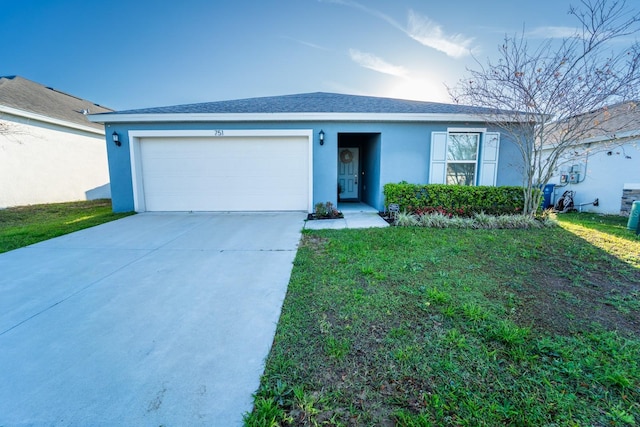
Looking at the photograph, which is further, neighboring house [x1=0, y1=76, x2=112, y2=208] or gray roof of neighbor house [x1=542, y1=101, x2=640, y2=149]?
neighboring house [x1=0, y1=76, x2=112, y2=208]

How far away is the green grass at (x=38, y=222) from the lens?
5159 millimetres

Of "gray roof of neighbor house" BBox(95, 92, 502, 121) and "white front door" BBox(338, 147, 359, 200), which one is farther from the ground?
"gray roof of neighbor house" BBox(95, 92, 502, 121)

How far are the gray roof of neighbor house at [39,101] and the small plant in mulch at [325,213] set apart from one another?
9.19 metres

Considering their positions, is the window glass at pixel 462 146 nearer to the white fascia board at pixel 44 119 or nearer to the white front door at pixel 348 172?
the white front door at pixel 348 172

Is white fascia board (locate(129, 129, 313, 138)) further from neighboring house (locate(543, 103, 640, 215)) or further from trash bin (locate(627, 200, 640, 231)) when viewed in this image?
trash bin (locate(627, 200, 640, 231))

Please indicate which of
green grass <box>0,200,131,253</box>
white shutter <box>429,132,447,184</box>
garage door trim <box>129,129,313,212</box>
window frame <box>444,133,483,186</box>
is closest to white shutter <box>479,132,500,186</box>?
window frame <box>444,133,483,186</box>

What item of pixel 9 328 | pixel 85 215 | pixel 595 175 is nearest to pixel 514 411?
pixel 9 328

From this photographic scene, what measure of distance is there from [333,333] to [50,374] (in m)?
2.09

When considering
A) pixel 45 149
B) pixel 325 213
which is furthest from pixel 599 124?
pixel 45 149

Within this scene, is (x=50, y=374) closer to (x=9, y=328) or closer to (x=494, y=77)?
(x=9, y=328)

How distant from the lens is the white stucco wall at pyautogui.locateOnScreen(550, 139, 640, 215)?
777 cm

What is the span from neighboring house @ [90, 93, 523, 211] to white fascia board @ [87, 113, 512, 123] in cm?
3

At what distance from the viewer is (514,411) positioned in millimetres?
1472

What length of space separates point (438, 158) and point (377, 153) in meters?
1.80
